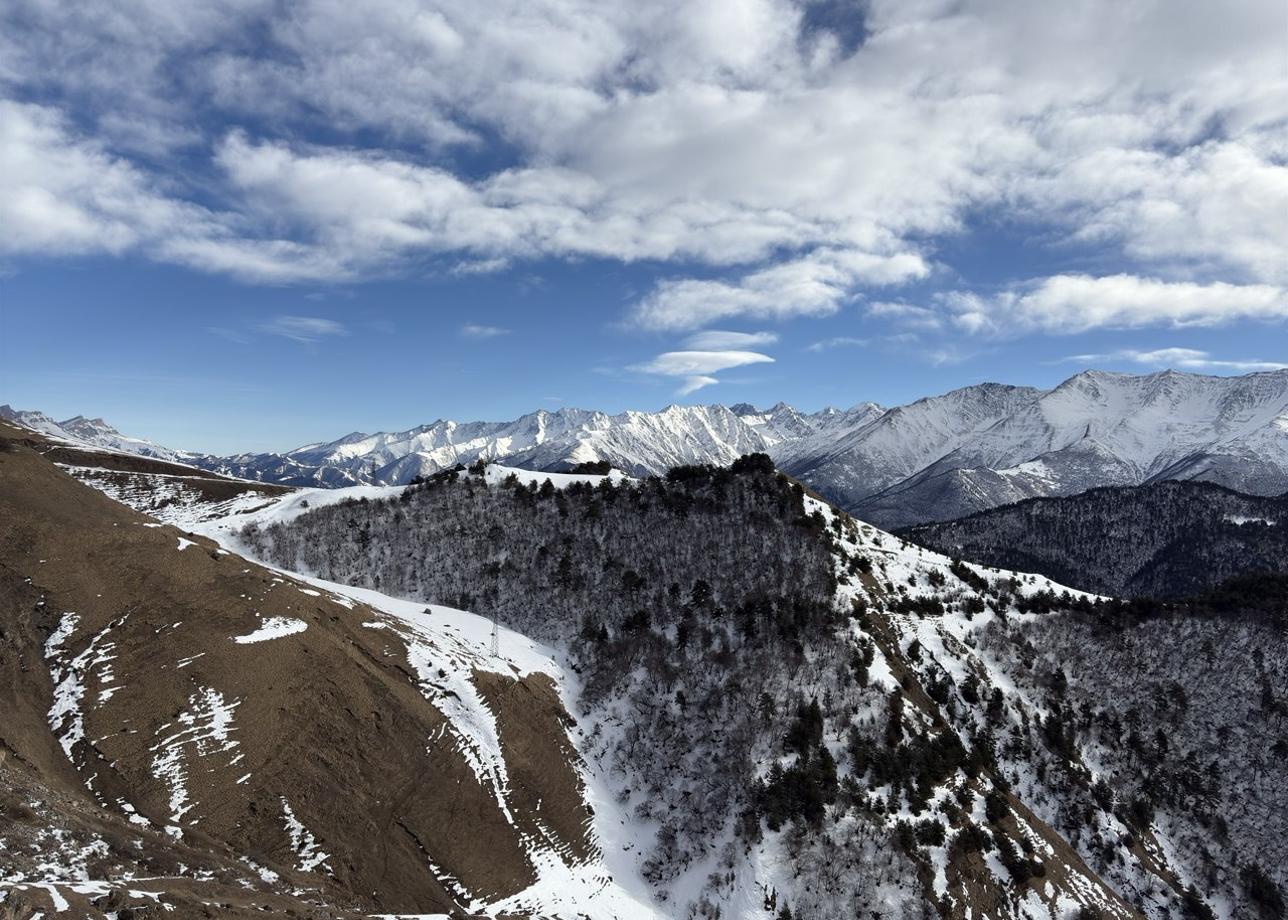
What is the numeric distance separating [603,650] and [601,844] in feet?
68.0

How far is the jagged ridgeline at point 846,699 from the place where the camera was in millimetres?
44938

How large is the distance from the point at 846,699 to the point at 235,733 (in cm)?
4530

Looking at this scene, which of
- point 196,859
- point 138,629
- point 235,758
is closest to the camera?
point 196,859

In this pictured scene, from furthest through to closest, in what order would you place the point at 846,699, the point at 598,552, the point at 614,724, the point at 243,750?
the point at 598,552 < the point at 614,724 < the point at 846,699 < the point at 243,750

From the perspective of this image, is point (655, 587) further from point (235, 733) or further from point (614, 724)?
point (235, 733)

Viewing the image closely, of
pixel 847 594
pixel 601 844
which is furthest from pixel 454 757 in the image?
pixel 847 594

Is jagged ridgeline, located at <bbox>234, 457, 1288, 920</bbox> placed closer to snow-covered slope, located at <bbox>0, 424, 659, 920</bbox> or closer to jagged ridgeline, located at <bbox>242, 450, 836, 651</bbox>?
jagged ridgeline, located at <bbox>242, 450, 836, 651</bbox>

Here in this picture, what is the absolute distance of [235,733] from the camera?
1414 inches

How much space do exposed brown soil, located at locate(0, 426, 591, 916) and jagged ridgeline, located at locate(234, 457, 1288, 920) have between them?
37.6 ft

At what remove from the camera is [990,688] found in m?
63.8

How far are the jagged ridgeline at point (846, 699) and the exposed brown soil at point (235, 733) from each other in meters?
11.5

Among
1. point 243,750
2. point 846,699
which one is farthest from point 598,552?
point 243,750

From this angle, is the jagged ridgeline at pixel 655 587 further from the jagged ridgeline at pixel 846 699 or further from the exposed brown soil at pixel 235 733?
the exposed brown soil at pixel 235 733

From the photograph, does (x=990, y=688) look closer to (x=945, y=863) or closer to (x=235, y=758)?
(x=945, y=863)
